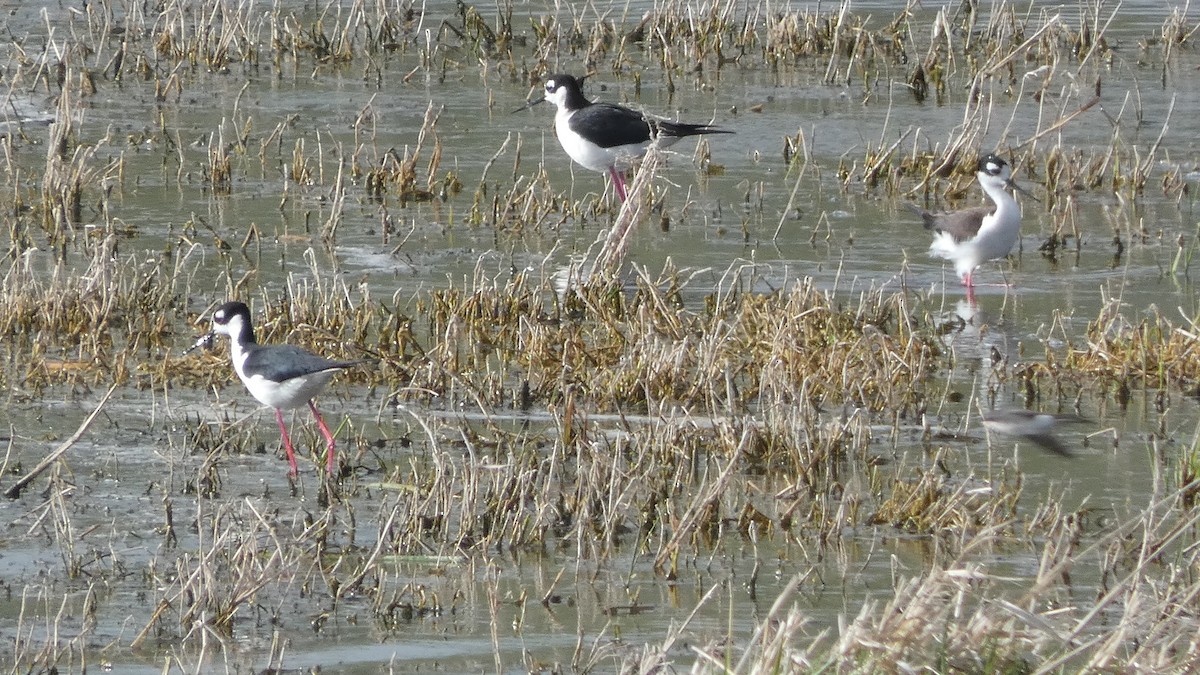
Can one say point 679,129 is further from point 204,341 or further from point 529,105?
point 204,341

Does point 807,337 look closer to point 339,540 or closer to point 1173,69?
point 339,540

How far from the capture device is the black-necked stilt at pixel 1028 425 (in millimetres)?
7074

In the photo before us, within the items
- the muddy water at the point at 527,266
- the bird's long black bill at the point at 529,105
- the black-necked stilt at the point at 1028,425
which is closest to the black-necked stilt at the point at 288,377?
the muddy water at the point at 527,266

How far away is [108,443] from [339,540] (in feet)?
4.97

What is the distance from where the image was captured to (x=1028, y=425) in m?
7.21

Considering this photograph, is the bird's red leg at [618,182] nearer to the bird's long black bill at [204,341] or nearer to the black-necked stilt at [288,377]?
the bird's long black bill at [204,341]

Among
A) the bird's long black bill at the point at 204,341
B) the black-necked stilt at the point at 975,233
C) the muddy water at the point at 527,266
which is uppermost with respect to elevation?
the black-necked stilt at the point at 975,233

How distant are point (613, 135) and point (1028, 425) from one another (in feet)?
18.2

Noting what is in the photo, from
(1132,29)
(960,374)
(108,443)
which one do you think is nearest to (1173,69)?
(1132,29)

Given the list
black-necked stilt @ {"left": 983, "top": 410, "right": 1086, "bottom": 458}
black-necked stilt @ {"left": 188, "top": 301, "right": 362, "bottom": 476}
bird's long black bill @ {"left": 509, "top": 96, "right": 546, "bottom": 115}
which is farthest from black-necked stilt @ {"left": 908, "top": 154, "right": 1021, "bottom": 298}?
black-necked stilt @ {"left": 188, "top": 301, "right": 362, "bottom": 476}

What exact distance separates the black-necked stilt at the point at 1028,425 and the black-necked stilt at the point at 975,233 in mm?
2889

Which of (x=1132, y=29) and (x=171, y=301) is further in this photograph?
(x=1132, y=29)

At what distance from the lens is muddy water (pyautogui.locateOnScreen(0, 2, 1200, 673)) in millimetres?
5926

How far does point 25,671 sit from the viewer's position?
213 inches
